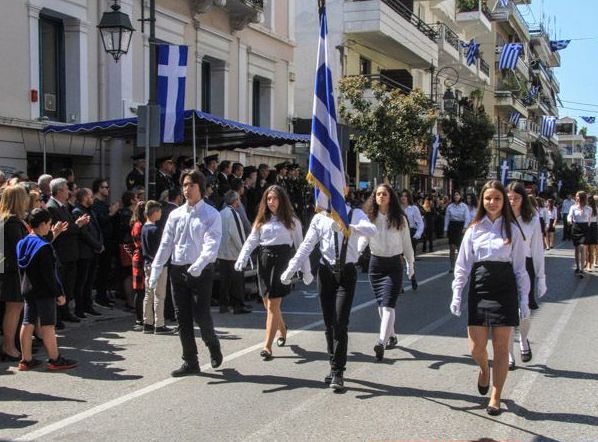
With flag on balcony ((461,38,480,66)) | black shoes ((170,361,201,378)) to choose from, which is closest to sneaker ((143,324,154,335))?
black shoes ((170,361,201,378))

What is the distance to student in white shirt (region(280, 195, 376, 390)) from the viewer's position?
6.30 meters

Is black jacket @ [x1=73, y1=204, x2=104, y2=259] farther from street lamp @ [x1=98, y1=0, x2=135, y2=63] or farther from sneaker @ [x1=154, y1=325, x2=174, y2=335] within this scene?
street lamp @ [x1=98, y1=0, x2=135, y2=63]

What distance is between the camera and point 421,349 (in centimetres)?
797

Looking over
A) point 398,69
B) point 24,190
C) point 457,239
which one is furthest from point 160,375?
point 398,69

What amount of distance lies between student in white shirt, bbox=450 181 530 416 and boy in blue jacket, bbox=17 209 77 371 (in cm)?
399

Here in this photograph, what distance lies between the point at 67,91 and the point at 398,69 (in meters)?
21.6

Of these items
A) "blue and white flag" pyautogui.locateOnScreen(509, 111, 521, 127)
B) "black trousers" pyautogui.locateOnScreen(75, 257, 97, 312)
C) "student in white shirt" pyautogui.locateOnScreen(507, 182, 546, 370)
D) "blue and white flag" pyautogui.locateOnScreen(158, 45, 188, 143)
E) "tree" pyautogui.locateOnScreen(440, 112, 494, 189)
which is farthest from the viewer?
"blue and white flag" pyautogui.locateOnScreen(509, 111, 521, 127)

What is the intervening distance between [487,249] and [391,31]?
74.9ft

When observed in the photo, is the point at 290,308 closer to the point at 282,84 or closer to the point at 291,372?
the point at 291,372

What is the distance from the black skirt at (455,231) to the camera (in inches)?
620

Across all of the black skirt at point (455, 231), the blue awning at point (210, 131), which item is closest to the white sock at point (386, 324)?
the blue awning at point (210, 131)

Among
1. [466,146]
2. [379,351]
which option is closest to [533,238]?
[379,351]

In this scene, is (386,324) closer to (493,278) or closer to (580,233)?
(493,278)

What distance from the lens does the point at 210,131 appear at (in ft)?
50.5
